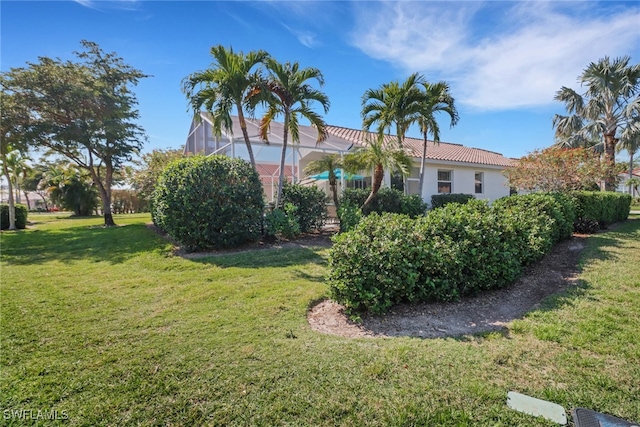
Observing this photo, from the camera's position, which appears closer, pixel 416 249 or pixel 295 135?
pixel 416 249

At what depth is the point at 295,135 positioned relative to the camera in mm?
10953

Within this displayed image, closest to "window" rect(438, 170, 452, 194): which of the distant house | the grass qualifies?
the distant house

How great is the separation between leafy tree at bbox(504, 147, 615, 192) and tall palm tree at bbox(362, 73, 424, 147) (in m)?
4.68

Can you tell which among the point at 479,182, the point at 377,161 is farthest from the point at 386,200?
the point at 479,182

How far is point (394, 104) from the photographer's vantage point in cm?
1112

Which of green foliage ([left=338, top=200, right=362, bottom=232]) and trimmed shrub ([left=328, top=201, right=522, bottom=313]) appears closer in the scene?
trimmed shrub ([left=328, top=201, right=522, bottom=313])

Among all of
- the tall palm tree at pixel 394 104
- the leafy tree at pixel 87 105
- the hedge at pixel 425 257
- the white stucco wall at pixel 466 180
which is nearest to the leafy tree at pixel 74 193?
the leafy tree at pixel 87 105

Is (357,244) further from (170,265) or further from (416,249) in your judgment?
(170,265)

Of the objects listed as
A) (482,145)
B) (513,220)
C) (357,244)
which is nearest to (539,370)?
(357,244)

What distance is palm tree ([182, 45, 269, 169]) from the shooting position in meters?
9.05

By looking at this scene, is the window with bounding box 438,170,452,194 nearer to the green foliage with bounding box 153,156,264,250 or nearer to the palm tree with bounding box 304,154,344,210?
the palm tree with bounding box 304,154,344,210

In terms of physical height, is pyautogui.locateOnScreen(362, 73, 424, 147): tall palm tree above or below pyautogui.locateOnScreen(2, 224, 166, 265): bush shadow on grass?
above

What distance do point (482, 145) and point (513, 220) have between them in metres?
22.2

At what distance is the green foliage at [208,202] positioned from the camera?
835cm
